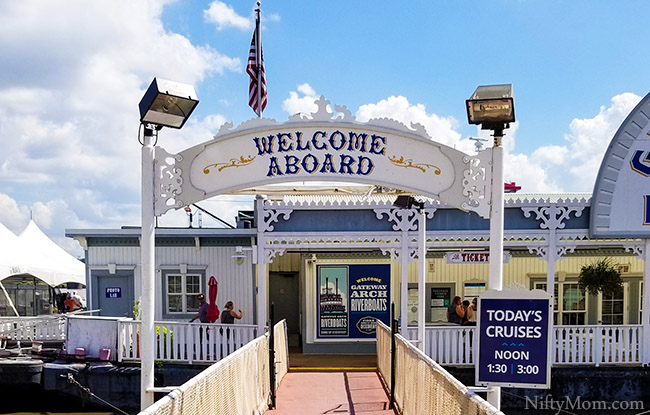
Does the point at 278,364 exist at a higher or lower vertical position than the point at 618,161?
lower

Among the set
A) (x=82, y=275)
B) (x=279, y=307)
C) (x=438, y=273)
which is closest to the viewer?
(x=438, y=273)

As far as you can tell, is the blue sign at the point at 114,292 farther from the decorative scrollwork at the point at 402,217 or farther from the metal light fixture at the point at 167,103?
the metal light fixture at the point at 167,103

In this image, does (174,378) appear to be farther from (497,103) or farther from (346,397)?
(497,103)

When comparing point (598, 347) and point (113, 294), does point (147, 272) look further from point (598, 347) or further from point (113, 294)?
point (598, 347)

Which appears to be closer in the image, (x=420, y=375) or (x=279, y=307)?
(x=420, y=375)

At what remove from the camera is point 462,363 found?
466 inches

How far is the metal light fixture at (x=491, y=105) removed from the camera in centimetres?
520

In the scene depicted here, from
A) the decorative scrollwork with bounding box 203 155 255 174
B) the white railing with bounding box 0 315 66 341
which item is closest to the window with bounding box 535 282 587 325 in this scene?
the decorative scrollwork with bounding box 203 155 255 174

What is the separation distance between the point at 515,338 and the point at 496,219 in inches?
57.2

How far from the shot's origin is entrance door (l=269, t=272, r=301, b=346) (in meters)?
17.3

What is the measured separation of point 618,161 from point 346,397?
311 inches

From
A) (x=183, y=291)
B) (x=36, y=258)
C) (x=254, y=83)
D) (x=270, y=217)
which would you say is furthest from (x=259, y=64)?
(x=36, y=258)

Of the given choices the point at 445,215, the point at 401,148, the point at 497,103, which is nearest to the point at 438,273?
the point at 445,215

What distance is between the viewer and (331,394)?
9180 millimetres
